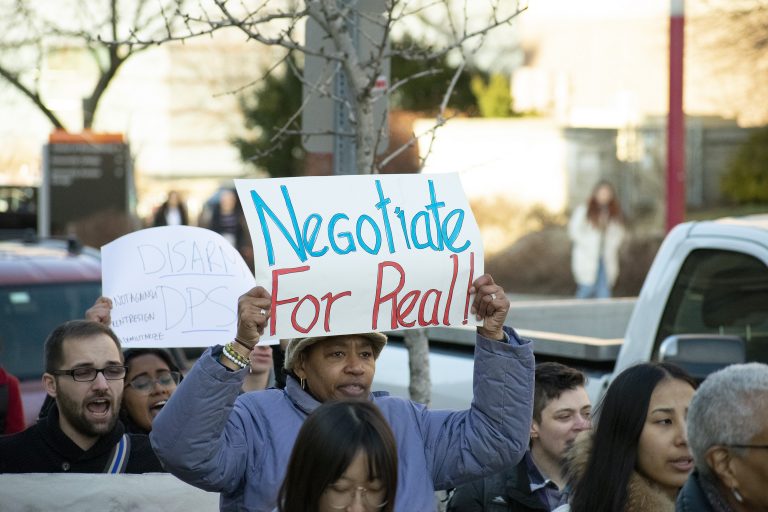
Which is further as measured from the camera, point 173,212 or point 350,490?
point 173,212

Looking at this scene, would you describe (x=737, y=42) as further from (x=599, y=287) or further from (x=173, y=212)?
(x=173, y=212)

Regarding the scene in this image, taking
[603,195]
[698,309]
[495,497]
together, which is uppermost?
[603,195]

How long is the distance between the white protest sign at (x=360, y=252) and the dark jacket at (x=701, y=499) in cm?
88

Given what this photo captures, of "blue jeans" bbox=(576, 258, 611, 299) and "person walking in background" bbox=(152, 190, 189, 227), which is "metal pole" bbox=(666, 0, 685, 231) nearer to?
"blue jeans" bbox=(576, 258, 611, 299)

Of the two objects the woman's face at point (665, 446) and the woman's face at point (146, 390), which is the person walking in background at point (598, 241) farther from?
the woman's face at point (665, 446)

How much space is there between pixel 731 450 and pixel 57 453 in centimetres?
261

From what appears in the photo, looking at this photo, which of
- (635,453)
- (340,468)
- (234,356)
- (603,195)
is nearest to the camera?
(340,468)

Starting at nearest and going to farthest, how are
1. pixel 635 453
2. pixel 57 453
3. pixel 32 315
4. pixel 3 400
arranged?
pixel 635 453 → pixel 57 453 → pixel 3 400 → pixel 32 315

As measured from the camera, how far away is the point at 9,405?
20.0ft

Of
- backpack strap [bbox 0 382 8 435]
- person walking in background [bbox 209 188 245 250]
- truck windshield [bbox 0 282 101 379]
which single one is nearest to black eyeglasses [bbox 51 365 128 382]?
backpack strap [bbox 0 382 8 435]

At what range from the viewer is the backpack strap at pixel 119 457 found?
490 centimetres

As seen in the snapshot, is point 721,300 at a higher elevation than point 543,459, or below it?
higher

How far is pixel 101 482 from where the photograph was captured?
429 cm

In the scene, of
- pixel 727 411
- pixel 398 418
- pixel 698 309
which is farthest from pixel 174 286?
pixel 727 411
